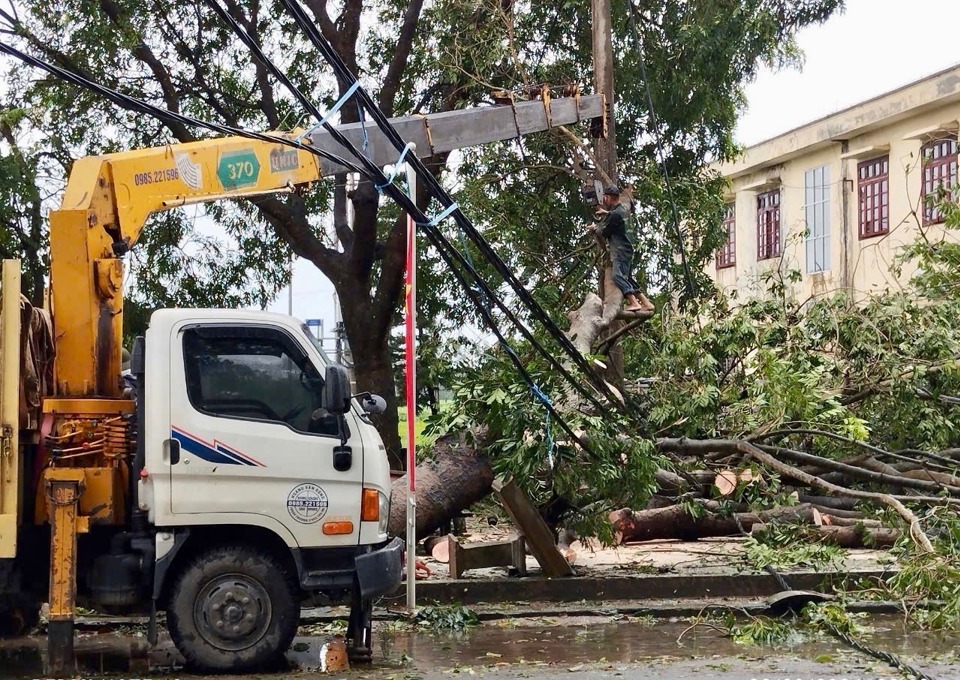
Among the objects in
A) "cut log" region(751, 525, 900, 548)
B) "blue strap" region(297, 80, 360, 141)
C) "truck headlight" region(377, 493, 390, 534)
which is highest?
"blue strap" region(297, 80, 360, 141)

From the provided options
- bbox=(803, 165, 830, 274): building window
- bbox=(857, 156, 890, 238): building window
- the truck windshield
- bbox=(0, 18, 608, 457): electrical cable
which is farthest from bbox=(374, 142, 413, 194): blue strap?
bbox=(803, 165, 830, 274): building window

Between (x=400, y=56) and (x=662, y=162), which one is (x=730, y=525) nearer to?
(x=662, y=162)

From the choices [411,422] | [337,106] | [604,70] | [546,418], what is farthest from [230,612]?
[604,70]

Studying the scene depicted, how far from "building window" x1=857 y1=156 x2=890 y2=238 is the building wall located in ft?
0.44

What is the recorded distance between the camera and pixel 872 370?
1074cm

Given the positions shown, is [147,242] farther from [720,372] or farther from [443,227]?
[720,372]

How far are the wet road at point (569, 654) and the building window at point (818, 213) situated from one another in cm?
1838

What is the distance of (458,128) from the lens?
9352mm

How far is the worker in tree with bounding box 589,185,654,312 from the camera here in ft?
36.7

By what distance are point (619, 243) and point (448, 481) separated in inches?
120

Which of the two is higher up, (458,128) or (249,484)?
(458,128)

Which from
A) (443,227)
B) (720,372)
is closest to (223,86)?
(443,227)

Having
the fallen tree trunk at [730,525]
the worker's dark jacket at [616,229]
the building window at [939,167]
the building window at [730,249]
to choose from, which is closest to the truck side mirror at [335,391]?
the fallen tree trunk at [730,525]

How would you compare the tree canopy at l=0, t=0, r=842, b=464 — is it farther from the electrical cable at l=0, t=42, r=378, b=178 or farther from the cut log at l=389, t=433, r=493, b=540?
the electrical cable at l=0, t=42, r=378, b=178
